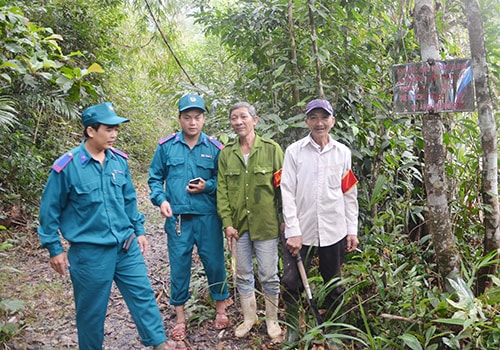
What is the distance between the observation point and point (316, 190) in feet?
9.95

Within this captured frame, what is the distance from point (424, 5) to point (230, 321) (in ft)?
9.93

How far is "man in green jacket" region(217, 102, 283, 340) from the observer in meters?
3.23

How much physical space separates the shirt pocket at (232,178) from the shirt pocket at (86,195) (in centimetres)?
104

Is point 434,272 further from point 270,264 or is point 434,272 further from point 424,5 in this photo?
point 424,5

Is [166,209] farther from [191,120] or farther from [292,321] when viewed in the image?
[292,321]

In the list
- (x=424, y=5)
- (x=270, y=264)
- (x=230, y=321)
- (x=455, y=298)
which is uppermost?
(x=424, y=5)

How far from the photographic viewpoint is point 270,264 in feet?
10.7

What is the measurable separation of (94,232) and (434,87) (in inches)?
100

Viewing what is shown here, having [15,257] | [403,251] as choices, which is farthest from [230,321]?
[15,257]

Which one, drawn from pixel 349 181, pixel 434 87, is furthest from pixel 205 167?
pixel 434 87

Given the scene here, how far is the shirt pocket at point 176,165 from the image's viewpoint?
334cm

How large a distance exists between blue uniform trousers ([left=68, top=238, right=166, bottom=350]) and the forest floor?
722mm

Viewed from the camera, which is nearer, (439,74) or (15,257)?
(439,74)

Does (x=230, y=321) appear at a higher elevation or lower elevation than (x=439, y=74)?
lower
